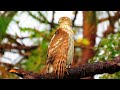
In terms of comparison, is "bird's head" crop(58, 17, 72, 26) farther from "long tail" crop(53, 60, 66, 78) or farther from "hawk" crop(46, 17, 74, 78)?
"long tail" crop(53, 60, 66, 78)

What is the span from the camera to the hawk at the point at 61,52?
2.16 metres

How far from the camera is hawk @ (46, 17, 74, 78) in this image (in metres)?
2.16

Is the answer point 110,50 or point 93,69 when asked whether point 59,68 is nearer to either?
point 93,69

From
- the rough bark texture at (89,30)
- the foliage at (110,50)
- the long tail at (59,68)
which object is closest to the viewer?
the long tail at (59,68)

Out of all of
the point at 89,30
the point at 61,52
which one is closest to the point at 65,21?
the point at 61,52

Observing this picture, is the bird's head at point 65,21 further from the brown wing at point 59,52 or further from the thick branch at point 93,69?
the thick branch at point 93,69

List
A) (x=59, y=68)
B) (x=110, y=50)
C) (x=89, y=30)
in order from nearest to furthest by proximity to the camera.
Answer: (x=59, y=68) < (x=110, y=50) < (x=89, y=30)

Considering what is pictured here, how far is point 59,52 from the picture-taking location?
218 centimetres

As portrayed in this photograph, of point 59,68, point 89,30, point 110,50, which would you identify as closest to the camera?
point 59,68

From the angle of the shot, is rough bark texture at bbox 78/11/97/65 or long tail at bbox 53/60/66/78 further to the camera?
rough bark texture at bbox 78/11/97/65

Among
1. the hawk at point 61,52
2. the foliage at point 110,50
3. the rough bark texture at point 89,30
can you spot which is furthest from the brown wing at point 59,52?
the rough bark texture at point 89,30

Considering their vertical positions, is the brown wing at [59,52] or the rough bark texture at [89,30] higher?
the rough bark texture at [89,30]

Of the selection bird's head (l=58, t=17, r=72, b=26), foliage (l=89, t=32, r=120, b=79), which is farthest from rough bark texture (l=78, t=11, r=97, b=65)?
bird's head (l=58, t=17, r=72, b=26)

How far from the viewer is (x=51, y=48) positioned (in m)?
2.18
